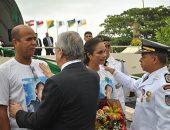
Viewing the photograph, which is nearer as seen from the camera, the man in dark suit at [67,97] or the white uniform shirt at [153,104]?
the man in dark suit at [67,97]

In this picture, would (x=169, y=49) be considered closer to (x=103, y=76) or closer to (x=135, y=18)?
(x=103, y=76)

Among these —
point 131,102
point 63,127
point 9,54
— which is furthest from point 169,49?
point 9,54

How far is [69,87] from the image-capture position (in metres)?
2.54

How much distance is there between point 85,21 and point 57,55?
22.9 metres

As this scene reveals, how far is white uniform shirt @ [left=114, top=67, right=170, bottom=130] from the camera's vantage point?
322 cm

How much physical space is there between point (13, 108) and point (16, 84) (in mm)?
213

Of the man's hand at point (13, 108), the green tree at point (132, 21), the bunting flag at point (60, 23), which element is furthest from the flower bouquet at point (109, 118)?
the green tree at point (132, 21)

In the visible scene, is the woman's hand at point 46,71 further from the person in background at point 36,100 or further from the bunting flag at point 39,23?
the bunting flag at point 39,23

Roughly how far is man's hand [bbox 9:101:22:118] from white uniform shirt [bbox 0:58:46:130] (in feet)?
0.14

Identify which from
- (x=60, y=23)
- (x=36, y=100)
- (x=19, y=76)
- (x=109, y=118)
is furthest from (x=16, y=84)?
(x=60, y=23)

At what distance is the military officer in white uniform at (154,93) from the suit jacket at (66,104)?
0.78 m

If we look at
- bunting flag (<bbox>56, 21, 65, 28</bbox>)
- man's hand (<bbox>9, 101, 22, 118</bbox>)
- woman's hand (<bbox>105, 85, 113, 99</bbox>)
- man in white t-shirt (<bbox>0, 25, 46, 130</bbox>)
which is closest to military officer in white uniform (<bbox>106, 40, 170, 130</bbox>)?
woman's hand (<bbox>105, 85, 113, 99</bbox>)

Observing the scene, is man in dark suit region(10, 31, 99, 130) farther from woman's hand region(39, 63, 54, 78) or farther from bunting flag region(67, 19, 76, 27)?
bunting flag region(67, 19, 76, 27)

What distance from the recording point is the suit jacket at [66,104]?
8.18 ft
